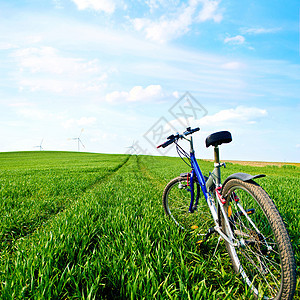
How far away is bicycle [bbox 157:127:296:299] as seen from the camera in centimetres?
199

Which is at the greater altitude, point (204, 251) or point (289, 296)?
point (289, 296)

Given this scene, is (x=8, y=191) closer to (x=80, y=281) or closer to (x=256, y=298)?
(x=80, y=281)

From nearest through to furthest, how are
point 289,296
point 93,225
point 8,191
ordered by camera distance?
1. point 289,296
2. point 93,225
3. point 8,191

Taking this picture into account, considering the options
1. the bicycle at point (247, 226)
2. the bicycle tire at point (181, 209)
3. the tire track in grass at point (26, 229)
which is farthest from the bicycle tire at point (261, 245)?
the tire track in grass at point (26, 229)

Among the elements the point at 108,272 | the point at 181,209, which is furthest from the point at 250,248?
the point at 181,209

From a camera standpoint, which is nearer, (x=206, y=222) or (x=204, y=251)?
(x=204, y=251)

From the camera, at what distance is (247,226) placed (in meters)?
2.76

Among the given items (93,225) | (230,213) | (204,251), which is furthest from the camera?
(93,225)

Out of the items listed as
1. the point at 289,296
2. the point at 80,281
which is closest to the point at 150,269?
the point at 80,281

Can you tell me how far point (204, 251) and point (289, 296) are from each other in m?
1.53

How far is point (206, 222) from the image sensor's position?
4.23m

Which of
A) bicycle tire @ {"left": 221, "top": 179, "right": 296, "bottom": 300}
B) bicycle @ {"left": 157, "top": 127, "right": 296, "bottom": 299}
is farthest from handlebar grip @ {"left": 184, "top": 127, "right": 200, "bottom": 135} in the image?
bicycle tire @ {"left": 221, "top": 179, "right": 296, "bottom": 300}

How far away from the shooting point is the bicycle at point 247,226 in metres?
1.99

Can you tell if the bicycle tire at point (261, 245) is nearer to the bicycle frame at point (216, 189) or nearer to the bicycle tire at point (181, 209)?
the bicycle frame at point (216, 189)
